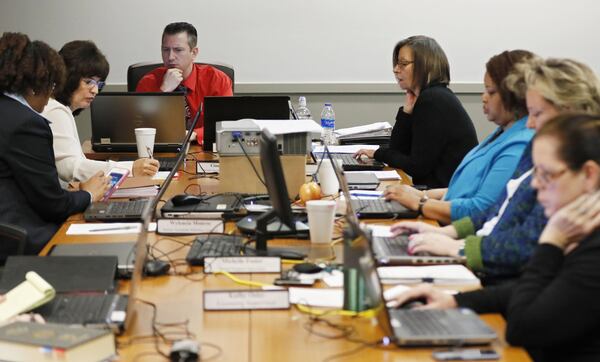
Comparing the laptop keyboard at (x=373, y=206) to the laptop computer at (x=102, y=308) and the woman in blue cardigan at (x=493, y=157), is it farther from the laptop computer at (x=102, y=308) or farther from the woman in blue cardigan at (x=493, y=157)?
the laptop computer at (x=102, y=308)

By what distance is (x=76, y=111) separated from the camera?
4020 mm

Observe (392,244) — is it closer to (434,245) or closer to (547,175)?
(434,245)

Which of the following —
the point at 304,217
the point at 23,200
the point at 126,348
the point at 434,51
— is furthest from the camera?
the point at 434,51

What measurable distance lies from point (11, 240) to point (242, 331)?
143 centimetres

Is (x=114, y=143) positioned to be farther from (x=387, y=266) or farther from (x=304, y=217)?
(x=387, y=266)

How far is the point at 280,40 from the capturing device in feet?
19.3

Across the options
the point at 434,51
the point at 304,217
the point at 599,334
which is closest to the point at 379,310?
the point at 599,334

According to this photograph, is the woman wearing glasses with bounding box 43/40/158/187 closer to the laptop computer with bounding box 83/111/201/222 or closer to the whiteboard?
the laptop computer with bounding box 83/111/201/222

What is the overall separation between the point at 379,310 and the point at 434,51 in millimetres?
2444

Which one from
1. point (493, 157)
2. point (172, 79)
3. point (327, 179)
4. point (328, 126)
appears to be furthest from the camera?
point (328, 126)

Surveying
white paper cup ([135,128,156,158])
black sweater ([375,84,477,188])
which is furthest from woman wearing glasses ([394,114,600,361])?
white paper cup ([135,128,156,158])

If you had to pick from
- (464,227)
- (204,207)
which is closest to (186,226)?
(204,207)

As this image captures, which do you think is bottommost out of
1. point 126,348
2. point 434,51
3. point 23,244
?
point 23,244

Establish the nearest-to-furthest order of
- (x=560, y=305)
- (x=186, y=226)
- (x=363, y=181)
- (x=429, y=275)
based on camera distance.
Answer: (x=560, y=305), (x=429, y=275), (x=186, y=226), (x=363, y=181)
